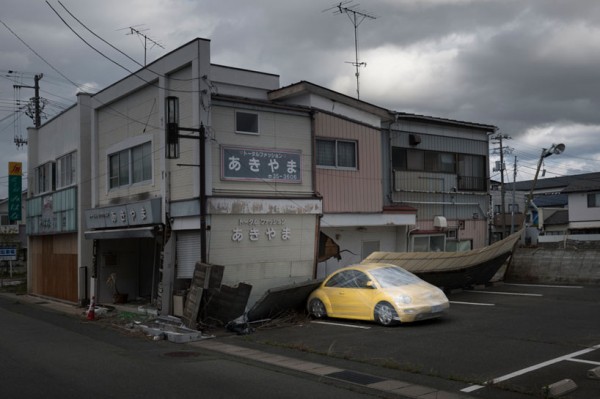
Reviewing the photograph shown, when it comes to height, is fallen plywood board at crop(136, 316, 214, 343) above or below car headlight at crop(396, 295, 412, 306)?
below

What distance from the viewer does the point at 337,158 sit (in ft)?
61.8

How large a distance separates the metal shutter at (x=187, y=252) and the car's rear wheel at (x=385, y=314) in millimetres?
5176

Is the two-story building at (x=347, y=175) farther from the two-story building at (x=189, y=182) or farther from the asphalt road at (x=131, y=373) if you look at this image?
the asphalt road at (x=131, y=373)

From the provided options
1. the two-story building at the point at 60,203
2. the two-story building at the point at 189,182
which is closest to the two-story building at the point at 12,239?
the two-story building at the point at 60,203

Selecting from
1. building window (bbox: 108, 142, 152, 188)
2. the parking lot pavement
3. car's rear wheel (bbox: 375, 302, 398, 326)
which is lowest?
the parking lot pavement

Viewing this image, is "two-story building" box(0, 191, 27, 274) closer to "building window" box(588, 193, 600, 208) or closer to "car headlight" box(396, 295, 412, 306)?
"car headlight" box(396, 295, 412, 306)

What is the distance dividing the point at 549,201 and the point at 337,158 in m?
55.0

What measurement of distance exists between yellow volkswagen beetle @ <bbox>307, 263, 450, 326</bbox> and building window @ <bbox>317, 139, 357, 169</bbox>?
466cm

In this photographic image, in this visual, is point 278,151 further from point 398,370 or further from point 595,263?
point 595,263

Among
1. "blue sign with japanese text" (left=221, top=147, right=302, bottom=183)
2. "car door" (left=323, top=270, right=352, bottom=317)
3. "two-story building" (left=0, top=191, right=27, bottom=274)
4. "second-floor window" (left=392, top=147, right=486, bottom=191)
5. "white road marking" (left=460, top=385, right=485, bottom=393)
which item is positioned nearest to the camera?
"white road marking" (left=460, top=385, right=485, bottom=393)

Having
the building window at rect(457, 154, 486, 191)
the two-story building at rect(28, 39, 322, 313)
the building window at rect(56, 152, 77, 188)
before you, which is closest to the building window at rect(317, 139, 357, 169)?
the two-story building at rect(28, 39, 322, 313)

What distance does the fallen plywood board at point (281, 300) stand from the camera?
14643mm

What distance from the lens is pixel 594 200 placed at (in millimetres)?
48562

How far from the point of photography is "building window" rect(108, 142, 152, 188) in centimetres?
1812
